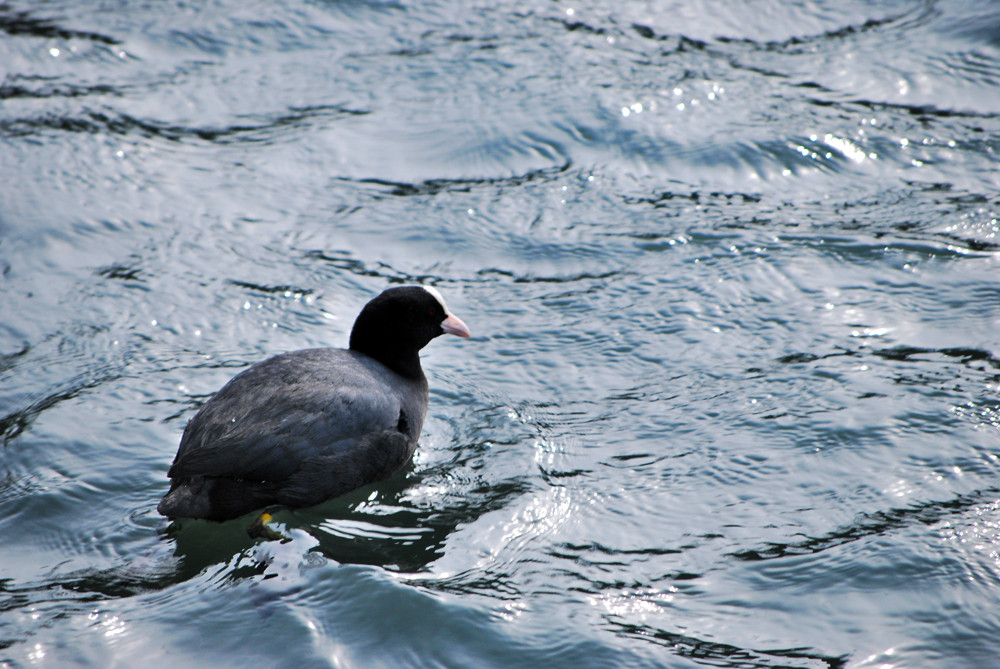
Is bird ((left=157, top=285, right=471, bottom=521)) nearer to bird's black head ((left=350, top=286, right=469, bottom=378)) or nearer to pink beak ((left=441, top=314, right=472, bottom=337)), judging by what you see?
bird's black head ((left=350, top=286, right=469, bottom=378))

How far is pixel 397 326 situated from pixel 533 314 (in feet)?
3.89

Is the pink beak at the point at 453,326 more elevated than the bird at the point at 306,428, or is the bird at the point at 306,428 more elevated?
the pink beak at the point at 453,326

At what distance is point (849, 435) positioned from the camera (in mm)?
4711

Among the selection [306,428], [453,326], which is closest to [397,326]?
[453,326]

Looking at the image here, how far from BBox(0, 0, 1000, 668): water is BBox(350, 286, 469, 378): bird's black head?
405 millimetres

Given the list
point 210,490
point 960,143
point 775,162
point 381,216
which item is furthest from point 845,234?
point 210,490

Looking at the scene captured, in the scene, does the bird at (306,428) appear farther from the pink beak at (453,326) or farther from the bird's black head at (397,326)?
the pink beak at (453,326)

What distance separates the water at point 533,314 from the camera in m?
3.73

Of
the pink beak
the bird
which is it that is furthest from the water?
the pink beak

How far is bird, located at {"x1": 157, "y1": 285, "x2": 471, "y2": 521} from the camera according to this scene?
13.0ft

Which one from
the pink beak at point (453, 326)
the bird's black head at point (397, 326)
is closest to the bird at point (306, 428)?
the bird's black head at point (397, 326)

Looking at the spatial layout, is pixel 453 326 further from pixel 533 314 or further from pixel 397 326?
pixel 533 314

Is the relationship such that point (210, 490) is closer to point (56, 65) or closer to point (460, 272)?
point (460, 272)

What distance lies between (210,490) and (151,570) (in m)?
0.36
